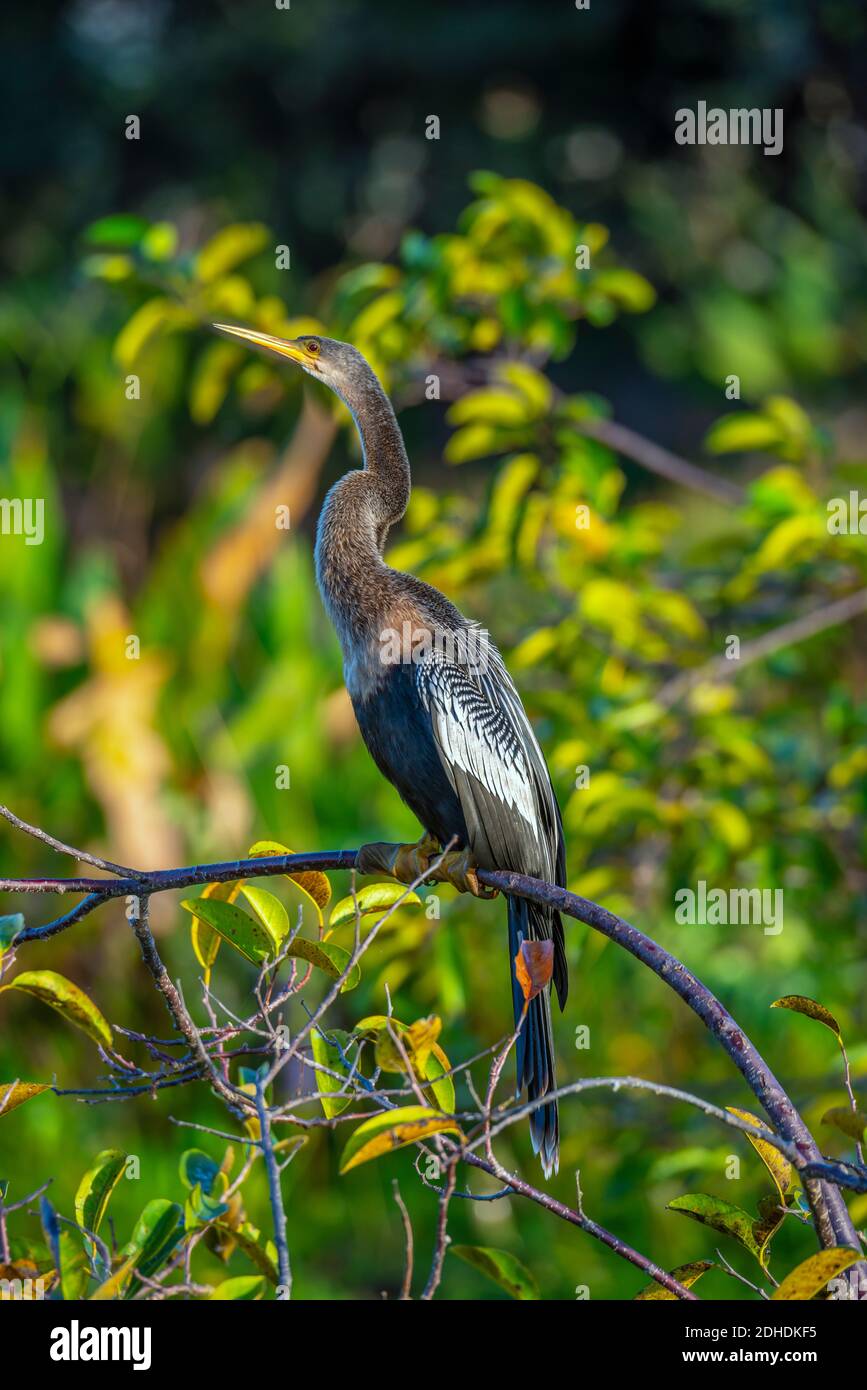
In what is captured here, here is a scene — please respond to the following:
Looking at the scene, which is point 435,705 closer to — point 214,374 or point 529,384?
point 529,384

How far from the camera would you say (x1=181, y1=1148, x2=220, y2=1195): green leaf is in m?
1.41

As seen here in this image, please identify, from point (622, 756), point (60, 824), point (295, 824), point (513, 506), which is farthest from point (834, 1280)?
point (60, 824)

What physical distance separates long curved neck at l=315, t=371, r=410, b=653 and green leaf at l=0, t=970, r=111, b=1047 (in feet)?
2.33

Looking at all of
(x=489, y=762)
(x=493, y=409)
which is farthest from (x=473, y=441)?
(x=489, y=762)

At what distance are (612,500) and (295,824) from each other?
1.98 m

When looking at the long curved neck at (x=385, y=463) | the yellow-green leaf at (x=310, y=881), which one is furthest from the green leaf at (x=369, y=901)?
the long curved neck at (x=385, y=463)

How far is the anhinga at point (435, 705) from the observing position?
74.8 inches

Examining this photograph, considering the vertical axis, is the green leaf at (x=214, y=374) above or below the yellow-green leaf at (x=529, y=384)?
above

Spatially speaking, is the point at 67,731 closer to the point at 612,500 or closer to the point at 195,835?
the point at 195,835

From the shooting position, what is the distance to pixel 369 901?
1531mm

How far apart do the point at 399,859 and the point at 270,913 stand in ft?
1.48

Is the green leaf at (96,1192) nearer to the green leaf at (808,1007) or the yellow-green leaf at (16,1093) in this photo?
the yellow-green leaf at (16,1093)

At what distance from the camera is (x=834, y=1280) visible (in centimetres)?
130

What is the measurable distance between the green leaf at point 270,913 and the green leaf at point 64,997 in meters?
0.18
